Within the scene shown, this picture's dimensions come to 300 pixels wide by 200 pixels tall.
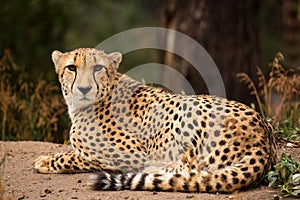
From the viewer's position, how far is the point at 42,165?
18.3ft

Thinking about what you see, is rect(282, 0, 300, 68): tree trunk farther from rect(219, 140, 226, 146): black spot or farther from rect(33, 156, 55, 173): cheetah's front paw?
rect(219, 140, 226, 146): black spot

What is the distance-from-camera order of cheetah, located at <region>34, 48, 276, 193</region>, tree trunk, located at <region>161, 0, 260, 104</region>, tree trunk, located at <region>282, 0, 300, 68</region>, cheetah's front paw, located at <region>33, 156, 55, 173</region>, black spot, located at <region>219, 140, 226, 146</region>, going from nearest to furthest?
cheetah, located at <region>34, 48, 276, 193</region>
black spot, located at <region>219, 140, 226, 146</region>
cheetah's front paw, located at <region>33, 156, 55, 173</region>
tree trunk, located at <region>161, 0, 260, 104</region>
tree trunk, located at <region>282, 0, 300, 68</region>

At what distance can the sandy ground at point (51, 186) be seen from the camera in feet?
15.3

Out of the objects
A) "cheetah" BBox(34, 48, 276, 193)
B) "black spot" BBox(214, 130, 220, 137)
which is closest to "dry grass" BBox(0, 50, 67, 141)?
"cheetah" BBox(34, 48, 276, 193)

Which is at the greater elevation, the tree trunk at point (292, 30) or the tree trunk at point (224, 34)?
the tree trunk at point (292, 30)

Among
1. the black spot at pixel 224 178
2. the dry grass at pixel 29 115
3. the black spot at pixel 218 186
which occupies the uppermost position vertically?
the dry grass at pixel 29 115

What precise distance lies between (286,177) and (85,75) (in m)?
1.75

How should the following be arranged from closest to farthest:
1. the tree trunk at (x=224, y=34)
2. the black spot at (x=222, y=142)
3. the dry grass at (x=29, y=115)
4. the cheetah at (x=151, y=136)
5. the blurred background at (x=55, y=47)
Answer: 1. the cheetah at (x=151, y=136)
2. the black spot at (x=222, y=142)
3. the dry grass at (x=29, y=115)
4. the blurred background at (x=55, y=47)
5. the tree trunk at (x=224, y=34)

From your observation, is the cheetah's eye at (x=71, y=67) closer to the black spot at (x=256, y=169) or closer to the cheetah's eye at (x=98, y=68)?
the cheetah's eye at (x=98, y=68)

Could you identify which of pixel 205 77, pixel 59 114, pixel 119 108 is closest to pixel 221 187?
pixel 119 108

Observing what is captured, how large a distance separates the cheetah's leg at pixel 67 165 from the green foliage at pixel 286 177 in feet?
4.28

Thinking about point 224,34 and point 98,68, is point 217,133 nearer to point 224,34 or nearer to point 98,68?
point 98,68

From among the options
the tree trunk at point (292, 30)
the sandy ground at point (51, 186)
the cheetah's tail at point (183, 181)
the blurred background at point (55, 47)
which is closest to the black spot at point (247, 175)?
the cheetah's tail at point (183, 181)

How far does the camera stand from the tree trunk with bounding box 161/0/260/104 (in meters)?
9.89
